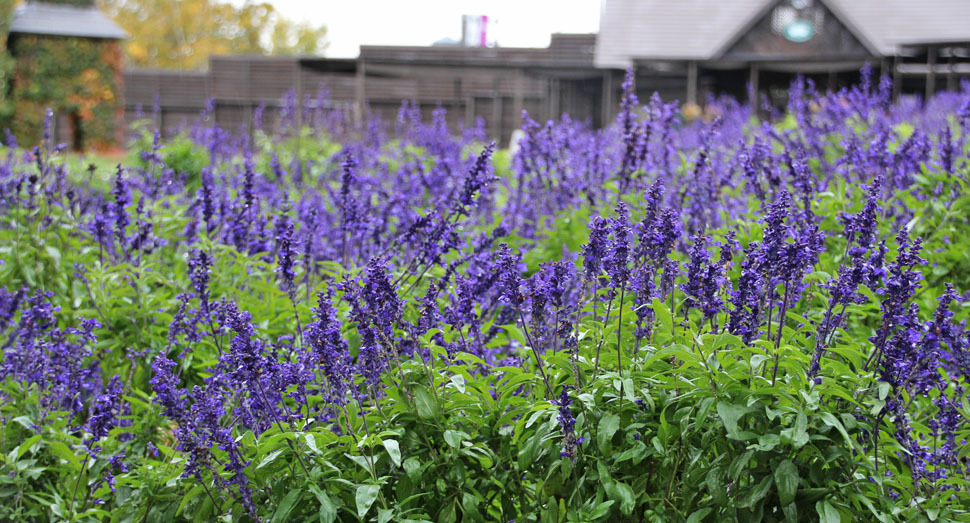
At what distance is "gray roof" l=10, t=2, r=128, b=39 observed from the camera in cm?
3341

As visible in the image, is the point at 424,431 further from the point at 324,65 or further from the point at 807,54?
the point at 807,54

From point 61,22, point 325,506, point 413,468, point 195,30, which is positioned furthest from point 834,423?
→ point 195,30

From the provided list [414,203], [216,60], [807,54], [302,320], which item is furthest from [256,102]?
[302,320]

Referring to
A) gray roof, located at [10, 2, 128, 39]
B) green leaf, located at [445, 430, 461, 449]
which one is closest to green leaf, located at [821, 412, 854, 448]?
green leaf, located at [445, 430, 461, 449]

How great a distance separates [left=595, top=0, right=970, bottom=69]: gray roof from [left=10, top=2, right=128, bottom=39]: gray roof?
17.9 meters

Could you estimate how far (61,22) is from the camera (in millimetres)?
34031

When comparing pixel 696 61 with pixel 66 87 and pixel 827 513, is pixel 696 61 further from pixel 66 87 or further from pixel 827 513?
pixel 827 513

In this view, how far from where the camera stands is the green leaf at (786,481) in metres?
2.62

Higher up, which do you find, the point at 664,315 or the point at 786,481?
the point at 664,315

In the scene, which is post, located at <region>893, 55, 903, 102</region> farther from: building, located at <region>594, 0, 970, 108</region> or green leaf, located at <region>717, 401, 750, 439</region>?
green leaf, located at <region>717, 401, 750, 439</region>

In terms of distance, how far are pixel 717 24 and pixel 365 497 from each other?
29.5 m

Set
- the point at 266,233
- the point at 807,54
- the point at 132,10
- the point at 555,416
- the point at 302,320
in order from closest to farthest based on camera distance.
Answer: the point at 555,416 → the point at 302,320 → the point at 266,233 → the point at 807,54 → the point at 132,10

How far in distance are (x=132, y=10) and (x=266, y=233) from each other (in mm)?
67624

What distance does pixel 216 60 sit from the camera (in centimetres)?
3750
